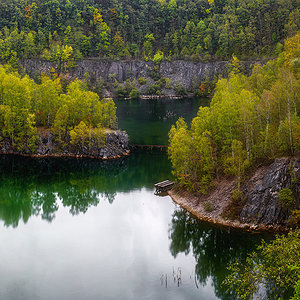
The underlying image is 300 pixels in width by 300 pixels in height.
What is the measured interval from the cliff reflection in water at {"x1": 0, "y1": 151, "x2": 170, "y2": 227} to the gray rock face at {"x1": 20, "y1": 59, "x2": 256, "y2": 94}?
110 meters

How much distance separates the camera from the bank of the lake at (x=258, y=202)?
45.8 meters

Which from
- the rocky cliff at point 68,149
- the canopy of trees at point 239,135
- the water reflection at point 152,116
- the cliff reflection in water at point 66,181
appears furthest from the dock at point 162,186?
the water reflection at point 152,116

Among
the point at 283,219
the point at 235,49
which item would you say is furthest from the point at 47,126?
the point at 235,49

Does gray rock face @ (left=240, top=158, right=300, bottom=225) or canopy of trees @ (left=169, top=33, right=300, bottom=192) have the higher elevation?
canopy of trees @ (left=169, top=33, right=300, bottom=192)

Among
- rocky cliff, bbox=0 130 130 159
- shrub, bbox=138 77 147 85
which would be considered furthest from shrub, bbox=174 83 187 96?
rocky cliff, bbox=0 130 130 159

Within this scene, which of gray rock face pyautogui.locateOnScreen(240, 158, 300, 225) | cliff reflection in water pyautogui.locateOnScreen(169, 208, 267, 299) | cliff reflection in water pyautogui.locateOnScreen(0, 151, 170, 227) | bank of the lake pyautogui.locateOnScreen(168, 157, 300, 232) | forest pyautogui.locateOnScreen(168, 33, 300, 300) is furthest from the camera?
cliff reflection in water pyautogui.locateOnScreen(0, 151, 170, 227)

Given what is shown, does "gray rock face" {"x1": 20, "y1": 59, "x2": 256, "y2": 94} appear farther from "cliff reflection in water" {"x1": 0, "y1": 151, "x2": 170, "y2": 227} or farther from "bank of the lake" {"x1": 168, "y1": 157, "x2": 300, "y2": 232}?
"bank of the lake" {"x1": 168, "y1": 157, "x2": 300, "y2": 232}

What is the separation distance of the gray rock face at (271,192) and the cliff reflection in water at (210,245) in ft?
8.76

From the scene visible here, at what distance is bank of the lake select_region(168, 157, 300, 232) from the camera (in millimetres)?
45750

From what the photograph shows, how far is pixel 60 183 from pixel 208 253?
113ft

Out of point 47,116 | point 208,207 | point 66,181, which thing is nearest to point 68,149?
point 47,116

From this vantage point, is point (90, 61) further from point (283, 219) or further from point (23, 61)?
point (283, 219)

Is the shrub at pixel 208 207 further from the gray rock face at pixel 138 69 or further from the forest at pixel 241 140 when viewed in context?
the gray rock face at pixel 138 69

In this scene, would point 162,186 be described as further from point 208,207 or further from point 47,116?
point 47,116
